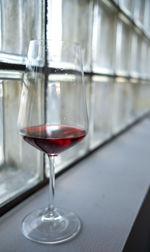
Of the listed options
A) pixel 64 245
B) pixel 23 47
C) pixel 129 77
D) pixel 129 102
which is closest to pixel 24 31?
pixel 23 47

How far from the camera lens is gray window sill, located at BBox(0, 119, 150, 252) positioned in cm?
36

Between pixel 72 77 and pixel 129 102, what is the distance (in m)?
0.99

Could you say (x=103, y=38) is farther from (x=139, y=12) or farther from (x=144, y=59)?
(x=144, y=59)

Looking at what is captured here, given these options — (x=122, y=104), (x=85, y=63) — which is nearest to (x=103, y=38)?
(x=85, y=63)

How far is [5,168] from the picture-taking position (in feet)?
1.53

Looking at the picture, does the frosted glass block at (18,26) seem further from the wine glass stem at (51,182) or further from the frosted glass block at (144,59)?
the frosted glass block at (144,59)

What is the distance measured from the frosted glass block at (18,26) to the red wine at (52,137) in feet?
0.47

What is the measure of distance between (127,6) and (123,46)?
6.5 inches

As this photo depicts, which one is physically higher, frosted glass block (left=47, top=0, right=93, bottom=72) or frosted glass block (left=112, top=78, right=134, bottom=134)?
frosted glass block (left=47, top=0, right=93, bottom=72)

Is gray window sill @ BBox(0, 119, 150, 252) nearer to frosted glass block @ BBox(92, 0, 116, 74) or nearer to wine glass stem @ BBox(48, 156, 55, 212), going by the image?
wine glass stem @ BBox(48, 156, 55, 212)

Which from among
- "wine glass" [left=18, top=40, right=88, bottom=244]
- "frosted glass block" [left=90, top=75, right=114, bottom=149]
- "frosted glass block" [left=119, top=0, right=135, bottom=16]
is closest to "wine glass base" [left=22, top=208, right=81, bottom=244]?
"wine glass" [left=18, top=40, right=88, bottom=244]

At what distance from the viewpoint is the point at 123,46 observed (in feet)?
3.51

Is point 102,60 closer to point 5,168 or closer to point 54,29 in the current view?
point 54,29

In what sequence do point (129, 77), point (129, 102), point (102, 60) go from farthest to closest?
1. point (129, 102)
2. point (129, 77)
3. point (102, 60)
